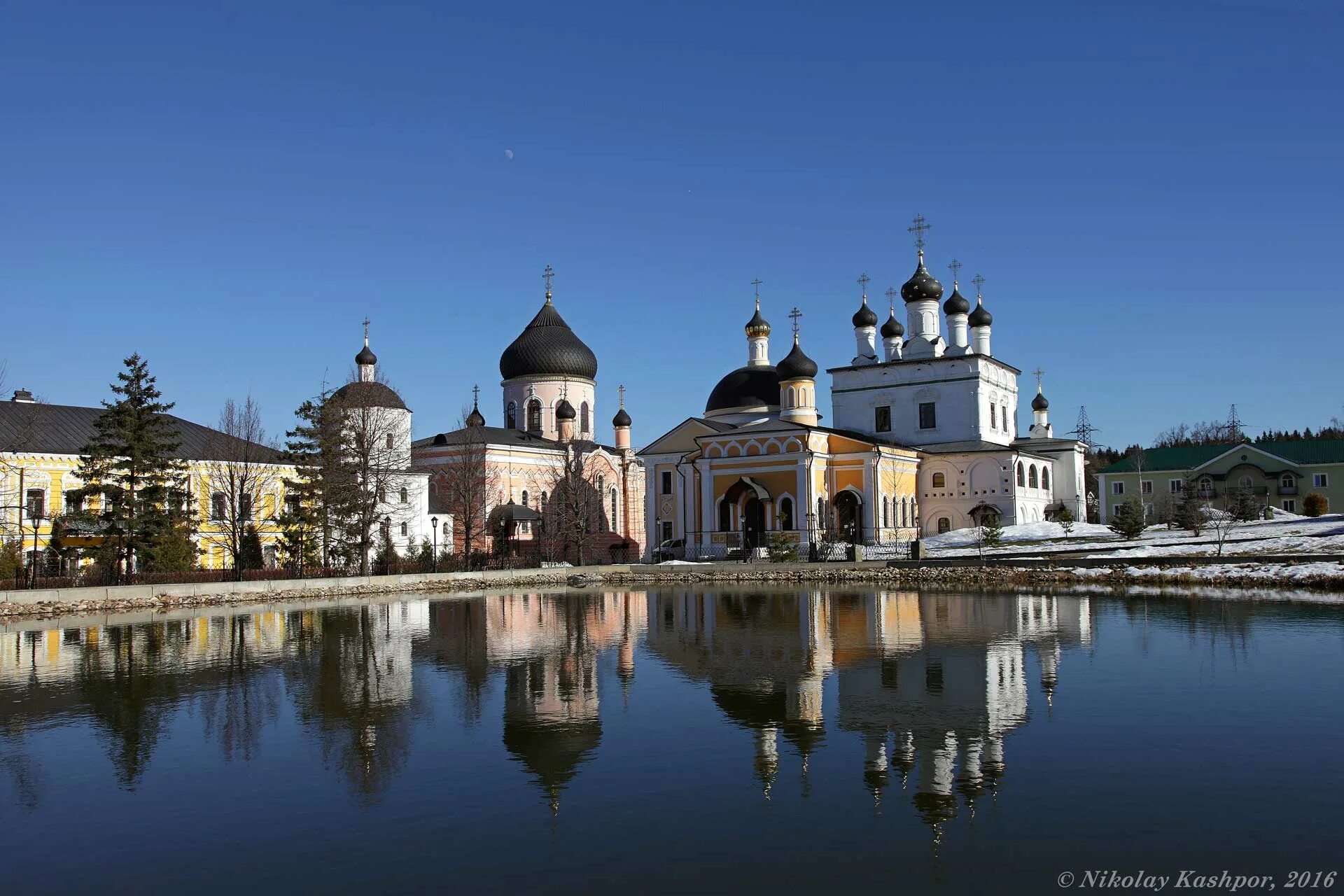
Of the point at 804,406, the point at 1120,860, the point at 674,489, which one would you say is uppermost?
the point at 804,406

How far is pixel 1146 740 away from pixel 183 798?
8.18 m

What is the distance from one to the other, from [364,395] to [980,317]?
29.6 meters

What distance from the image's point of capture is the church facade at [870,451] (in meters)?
45.9

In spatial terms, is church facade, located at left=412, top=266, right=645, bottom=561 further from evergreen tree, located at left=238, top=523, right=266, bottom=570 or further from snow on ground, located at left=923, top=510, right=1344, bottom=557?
snow on ground, located at left=923, top=510, right=1344, bottom=557

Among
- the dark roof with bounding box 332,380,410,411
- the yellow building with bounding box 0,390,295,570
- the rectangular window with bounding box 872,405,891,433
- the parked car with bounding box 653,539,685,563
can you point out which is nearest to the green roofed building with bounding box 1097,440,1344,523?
the rectangular window with bounding box 872,405,891,433

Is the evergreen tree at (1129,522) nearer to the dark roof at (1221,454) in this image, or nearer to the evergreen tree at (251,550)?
the dark roof at (1221,454)

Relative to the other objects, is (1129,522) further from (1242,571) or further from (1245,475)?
(1245,475)

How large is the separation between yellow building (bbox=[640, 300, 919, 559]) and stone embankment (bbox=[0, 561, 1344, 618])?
7.22 meters

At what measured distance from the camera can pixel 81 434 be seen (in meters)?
39.8

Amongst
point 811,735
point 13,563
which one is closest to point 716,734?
point 811,735

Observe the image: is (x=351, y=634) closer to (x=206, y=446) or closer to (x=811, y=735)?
(x=811, y=735)

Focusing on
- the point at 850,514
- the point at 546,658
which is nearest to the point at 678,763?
the point at 546,658

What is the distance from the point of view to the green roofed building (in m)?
58.6

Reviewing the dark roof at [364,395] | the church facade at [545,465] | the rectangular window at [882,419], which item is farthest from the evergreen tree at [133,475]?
the rectangular window at [882,419]
